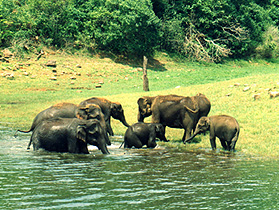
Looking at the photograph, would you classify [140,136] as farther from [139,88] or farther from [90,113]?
[139,88]

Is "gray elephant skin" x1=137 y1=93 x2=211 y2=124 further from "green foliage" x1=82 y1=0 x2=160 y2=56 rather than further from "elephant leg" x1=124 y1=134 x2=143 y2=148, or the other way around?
"green foliage" x1=82 y1=0 x2=160 y2=56

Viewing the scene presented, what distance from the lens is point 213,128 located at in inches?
499

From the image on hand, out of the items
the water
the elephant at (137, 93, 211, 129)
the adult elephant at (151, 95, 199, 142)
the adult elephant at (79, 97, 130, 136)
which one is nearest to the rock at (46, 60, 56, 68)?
the adult elephant at (79, 97, 130, 136)

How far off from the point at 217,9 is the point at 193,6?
3023 mm

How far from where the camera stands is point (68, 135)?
463 inches

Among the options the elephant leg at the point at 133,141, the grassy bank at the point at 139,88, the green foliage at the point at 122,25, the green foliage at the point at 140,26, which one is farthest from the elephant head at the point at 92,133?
the green foliage at the point at 122,25

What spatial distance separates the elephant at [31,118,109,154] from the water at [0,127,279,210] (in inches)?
10.5

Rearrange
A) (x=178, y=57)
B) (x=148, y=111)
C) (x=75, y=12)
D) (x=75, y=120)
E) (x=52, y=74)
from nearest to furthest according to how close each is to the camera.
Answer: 1. (x=75, y=120)
2. (x=148, y=111)
3. (x=52, y=74)
4. (x=75, y=12)
5. (x=178, y=57)

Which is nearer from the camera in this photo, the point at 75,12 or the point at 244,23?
the point at 75,12

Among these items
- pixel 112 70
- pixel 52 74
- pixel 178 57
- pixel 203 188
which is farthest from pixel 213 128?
pixel 178 57

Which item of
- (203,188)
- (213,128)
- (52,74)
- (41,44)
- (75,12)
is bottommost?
(203,188)

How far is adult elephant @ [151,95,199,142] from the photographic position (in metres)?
14.4

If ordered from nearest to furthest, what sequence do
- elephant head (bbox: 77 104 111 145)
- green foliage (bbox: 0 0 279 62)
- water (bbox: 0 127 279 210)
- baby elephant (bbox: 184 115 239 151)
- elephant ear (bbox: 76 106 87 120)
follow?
water (bbox: 0 127 279 210)
baby elephant (bbox: 184 115 239 151)
elephant head (bbox: 77 104 111 145)
elephant ear (bbox: 76 106 87 120)
green foliage (bbox: 0 0 279 62)

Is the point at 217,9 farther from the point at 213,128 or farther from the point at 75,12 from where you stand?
the point at 213,128
